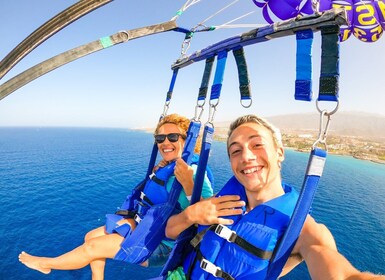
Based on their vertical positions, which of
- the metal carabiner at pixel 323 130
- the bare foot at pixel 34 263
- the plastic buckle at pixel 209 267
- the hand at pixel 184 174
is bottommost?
the bare foot at pixel 34 263

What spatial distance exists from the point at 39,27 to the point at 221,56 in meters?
1.71

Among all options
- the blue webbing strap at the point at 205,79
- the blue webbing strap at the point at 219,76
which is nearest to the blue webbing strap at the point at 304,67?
the blue webbing strap at the point at 219,76

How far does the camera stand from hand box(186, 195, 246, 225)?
185 cm

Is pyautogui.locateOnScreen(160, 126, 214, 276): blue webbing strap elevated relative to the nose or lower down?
lower down

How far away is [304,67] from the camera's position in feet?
4.87

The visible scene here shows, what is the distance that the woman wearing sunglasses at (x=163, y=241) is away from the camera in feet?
9.06

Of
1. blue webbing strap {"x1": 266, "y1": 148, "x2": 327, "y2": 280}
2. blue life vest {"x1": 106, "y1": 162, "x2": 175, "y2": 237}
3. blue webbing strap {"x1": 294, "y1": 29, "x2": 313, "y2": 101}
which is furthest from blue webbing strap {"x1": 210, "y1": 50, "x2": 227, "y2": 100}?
blue life vest {"x1": 106, "y1": 162, "x2": 175, "y2": 237}

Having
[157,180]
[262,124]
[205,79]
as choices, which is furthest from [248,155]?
[157,180]

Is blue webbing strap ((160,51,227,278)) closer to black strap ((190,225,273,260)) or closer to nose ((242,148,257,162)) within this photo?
black strap ((190,225,273,260))

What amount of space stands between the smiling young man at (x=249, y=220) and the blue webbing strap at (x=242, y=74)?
30 cm

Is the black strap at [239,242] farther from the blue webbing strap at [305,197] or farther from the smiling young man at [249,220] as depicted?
the blue webbing strap at [305,197]

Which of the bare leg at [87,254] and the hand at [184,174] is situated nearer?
the hand at [184,174]

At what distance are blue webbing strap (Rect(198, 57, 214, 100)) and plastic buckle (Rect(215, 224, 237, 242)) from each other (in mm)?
1457

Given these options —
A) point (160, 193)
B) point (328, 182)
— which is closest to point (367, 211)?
point (328, 182)
